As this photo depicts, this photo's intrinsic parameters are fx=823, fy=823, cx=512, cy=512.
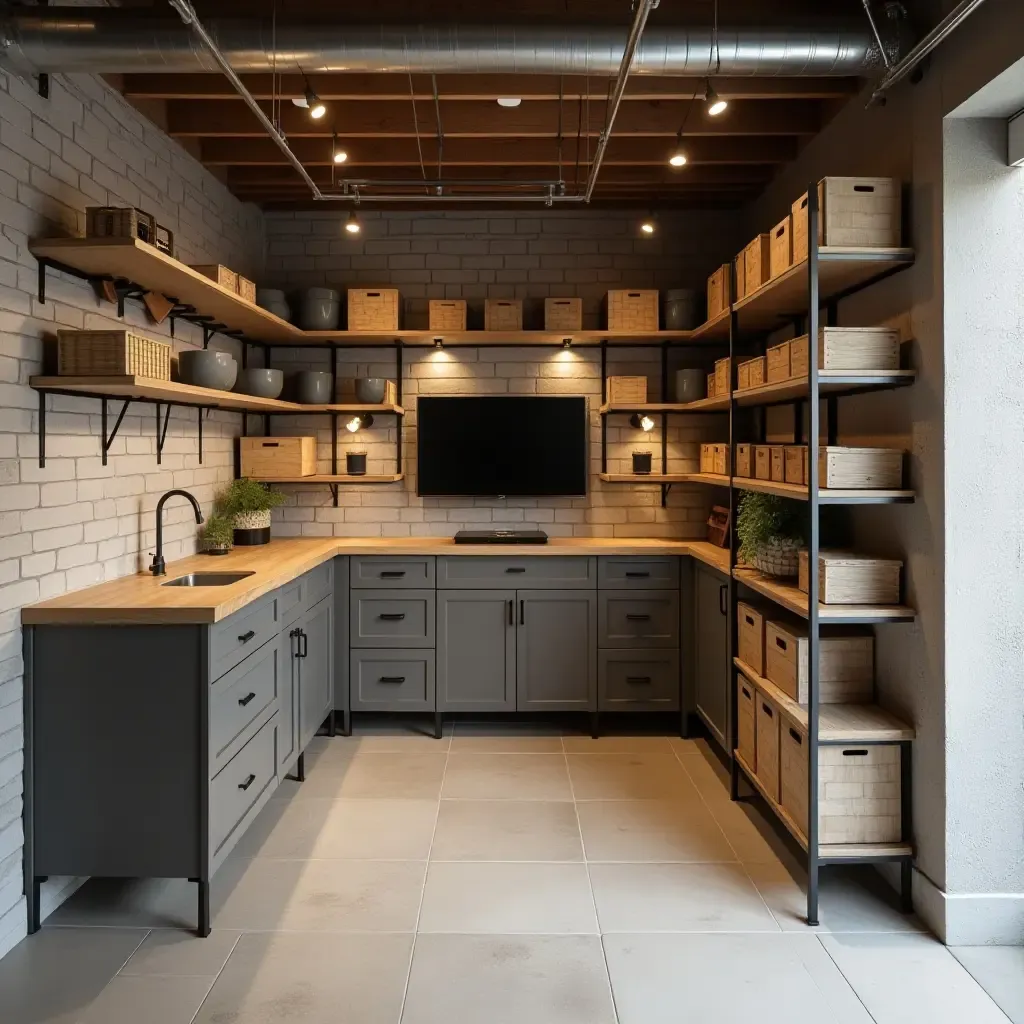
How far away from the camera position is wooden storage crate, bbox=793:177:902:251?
257cm

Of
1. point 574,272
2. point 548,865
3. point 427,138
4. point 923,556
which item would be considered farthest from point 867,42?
point 548,865

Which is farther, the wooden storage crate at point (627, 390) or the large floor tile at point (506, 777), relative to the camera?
the wooden storage crate at point (627, 390)

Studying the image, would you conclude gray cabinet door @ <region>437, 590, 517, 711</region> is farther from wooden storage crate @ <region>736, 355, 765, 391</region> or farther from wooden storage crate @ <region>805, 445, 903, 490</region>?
wooden storage crate @ <region>805, 445, 903, 490</region>

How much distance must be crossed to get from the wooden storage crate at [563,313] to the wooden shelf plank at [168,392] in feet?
3.19

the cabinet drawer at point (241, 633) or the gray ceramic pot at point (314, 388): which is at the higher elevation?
the gray ceramic pot at point (314, 388)

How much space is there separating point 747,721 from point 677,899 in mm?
902

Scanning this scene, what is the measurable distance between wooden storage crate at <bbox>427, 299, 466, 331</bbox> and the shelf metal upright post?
90.3 inches

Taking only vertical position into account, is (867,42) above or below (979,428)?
above

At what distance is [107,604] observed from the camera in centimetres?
253

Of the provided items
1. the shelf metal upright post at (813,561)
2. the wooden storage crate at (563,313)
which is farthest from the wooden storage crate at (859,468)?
the wooden storage crate at (563,313)

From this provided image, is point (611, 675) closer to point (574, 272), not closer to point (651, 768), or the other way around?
Result: point (651, 768)

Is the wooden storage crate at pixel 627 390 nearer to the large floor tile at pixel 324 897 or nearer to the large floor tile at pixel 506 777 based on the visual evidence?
the large floor tile at pixel 506 777

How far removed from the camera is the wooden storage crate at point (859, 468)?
2561 mm

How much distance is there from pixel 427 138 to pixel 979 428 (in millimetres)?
2723
